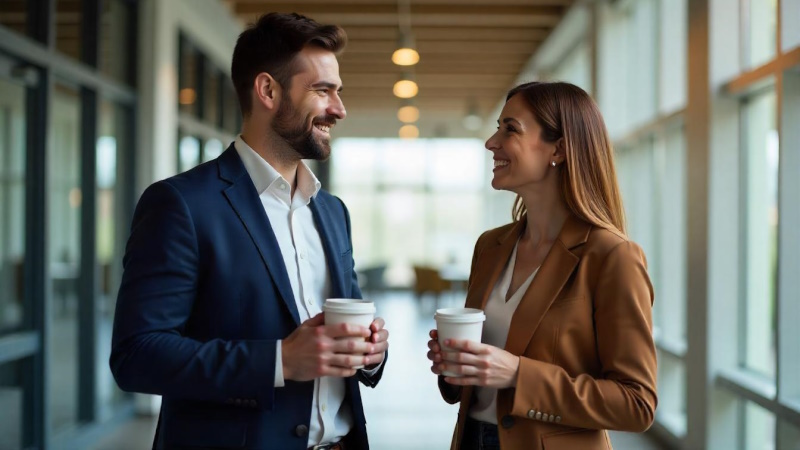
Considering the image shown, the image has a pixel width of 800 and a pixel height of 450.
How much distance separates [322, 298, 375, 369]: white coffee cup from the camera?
153 centimetres

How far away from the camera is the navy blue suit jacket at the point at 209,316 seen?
159 centimetres

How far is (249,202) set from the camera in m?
1.81

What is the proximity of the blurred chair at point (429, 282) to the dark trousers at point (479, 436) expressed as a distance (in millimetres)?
13199

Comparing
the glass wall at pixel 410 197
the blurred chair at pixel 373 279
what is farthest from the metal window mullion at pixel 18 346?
the glass wall at pixel 410 197

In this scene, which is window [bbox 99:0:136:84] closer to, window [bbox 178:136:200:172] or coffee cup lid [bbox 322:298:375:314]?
window [bbox 178:136:200:172]

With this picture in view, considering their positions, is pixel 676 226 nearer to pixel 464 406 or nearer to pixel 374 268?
pixel 464 406

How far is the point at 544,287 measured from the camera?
1892mm

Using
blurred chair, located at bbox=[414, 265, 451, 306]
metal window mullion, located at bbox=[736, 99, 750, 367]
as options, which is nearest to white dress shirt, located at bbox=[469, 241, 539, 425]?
metal window mullion, located at bbox=[736, 99, 750, 367]

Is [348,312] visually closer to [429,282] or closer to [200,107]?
[200,107]

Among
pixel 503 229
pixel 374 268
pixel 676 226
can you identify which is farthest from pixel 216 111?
pixel 374 268

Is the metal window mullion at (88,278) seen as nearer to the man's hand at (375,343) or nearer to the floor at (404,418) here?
the floor at (404,418)

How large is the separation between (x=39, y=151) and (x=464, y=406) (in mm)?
3742

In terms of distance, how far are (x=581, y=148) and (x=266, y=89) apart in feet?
2.80

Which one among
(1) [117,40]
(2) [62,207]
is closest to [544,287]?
(2) [62,207]
